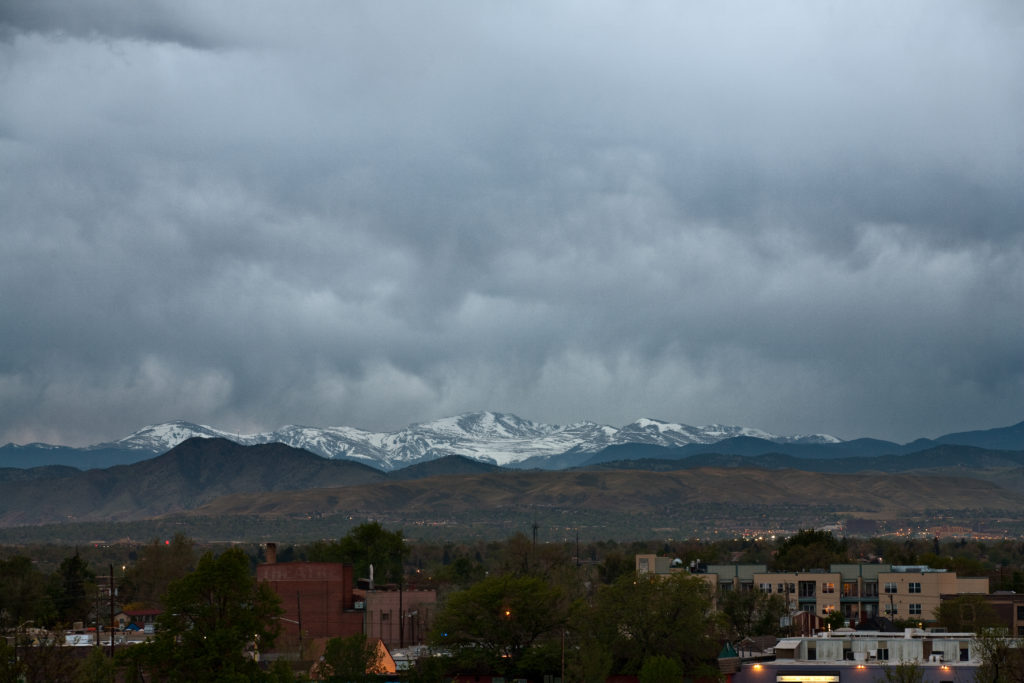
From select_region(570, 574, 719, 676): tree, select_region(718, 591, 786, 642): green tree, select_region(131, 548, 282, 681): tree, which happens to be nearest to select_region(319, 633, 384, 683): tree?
select_region(570, 574, 719, 676): tree

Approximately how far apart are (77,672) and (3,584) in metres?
90.7

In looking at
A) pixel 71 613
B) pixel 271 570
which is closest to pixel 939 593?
pixel 271 570

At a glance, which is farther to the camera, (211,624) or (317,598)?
(317,598)

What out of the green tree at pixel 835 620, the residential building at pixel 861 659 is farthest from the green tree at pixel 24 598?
the green tree at pixel 835 620

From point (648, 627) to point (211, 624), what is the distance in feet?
133

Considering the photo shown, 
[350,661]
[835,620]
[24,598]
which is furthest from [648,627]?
[24,598]

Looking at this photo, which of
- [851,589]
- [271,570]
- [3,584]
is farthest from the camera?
[851,589]

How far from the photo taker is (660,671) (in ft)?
348

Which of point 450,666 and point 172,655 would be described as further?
point 450,666

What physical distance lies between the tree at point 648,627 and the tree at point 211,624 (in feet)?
112

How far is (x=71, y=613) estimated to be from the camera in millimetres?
175250

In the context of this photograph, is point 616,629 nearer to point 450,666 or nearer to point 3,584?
point 450,666

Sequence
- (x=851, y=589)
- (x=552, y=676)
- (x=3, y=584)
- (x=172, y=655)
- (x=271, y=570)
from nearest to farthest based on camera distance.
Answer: (x=172, y=655)
(x=552, y=676)
(x=271, y=570)
(x=3, y=584)
(x=851, y=589)

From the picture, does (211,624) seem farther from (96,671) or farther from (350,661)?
(350,661)
